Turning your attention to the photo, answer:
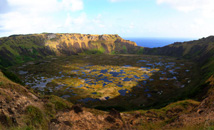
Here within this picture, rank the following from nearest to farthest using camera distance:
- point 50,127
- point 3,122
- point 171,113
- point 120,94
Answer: point 3,122 < point 50,127 < point 171,113 < point 120,94

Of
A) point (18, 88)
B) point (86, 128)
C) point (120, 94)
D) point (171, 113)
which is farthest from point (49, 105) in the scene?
point (120, 94)

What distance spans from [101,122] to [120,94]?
51.2 metres

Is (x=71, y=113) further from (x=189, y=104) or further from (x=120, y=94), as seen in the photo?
(x=120, y=94)

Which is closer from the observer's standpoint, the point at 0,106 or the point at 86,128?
the point at 0,106

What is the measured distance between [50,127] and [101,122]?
414 inches

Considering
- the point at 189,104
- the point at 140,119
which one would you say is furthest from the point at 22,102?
the point at 189,104

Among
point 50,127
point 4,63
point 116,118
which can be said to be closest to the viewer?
point 50,127

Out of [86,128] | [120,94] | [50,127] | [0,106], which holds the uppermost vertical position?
[0,106]

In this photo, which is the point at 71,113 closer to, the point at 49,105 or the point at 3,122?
the point at 49,105

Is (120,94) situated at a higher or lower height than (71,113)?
lower

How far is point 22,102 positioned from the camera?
883 inches

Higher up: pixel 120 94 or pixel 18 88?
pixel 18 88

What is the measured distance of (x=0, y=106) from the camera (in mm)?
18953

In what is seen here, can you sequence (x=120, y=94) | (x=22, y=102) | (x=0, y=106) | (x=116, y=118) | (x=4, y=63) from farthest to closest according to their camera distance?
(x=4, y=63), (x=120, y=94), (x=116, y=118), (x=22, y=102), (x=0, y=106)
